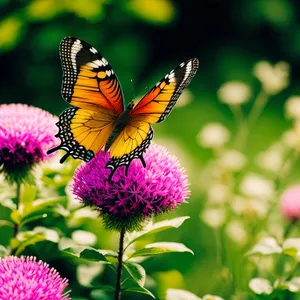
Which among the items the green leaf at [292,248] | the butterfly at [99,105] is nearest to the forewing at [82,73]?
the butterfly at [99,105]

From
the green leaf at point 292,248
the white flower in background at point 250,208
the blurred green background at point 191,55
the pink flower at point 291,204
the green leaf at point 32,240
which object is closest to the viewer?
the green leaf at point 32,240

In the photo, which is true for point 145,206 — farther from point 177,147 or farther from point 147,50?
point 147,50

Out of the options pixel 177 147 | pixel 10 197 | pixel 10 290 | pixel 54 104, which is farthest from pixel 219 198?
pixel 54 104

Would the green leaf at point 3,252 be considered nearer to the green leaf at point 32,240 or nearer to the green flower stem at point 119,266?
the green leaf at point 32,240

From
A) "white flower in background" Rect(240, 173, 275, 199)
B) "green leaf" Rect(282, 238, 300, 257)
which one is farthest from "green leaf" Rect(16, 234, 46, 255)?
"white flower in background" Rect(240, 173, 275, 199)

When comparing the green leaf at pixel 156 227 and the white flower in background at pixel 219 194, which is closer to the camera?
the green leaf at pixel 156 227

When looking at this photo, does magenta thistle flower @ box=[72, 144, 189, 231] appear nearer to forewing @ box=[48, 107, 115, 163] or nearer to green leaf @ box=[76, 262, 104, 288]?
forewing @ box=[48, 107, 115, 163]

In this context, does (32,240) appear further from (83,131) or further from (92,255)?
(83,131)
